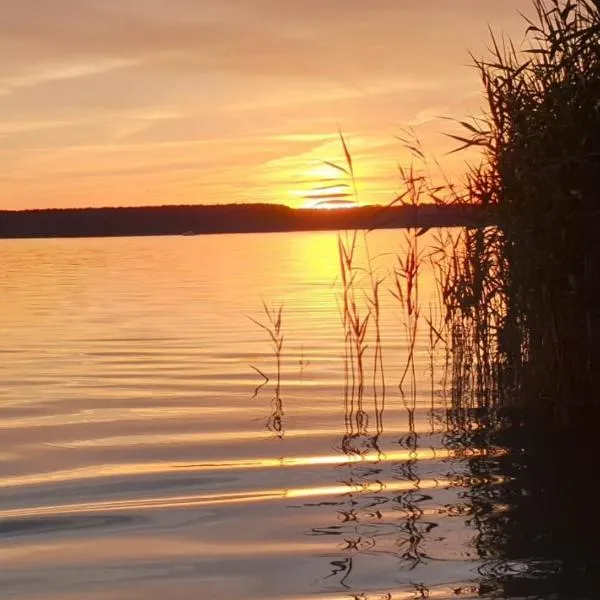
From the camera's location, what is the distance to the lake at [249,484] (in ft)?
14.2

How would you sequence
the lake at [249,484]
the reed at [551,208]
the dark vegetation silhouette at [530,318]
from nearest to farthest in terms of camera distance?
the lake at [249,484], the dark vegetation silhouette at [530,318], the reed at [551,208]

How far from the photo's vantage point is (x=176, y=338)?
46.0ft

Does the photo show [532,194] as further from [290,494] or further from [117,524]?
[117,524]

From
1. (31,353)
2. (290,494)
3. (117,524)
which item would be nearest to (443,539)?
(290,494)

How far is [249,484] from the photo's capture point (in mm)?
6012

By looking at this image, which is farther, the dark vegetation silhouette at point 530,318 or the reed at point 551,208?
the reed at point 551,208

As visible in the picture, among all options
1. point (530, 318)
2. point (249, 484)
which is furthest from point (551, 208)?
point (249, 484)

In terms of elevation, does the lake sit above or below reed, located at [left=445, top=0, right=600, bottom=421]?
below

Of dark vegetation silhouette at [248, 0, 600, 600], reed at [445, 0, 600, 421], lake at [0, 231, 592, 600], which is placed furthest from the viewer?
reed at [445, 0, 600, 421]

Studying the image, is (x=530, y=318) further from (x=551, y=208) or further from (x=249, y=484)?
(x=249, y=484)

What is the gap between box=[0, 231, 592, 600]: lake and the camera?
434 centimetres

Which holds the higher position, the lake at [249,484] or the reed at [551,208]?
the reed at [551,208]

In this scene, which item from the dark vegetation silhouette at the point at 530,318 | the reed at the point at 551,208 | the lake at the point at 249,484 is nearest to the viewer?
the lake at the point at 249,484

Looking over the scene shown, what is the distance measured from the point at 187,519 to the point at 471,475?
1.81 meters
